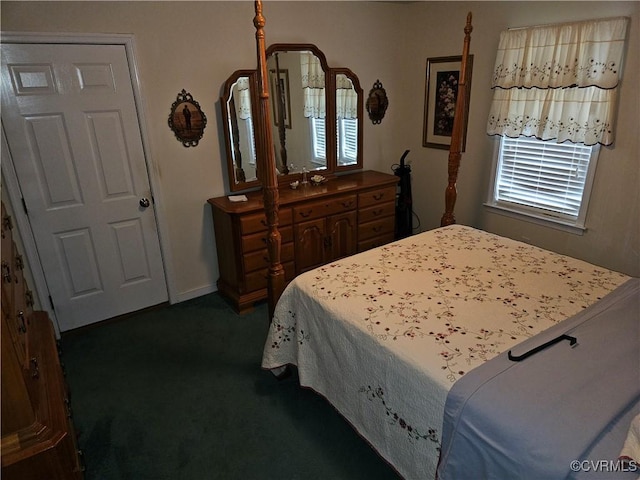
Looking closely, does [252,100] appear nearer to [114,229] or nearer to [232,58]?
[232,58]

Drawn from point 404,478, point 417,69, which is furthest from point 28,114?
Result: point 417,69

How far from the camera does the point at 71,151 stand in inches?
105

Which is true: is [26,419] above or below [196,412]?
above

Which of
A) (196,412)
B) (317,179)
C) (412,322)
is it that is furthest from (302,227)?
(412,322)

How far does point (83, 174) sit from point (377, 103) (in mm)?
2739

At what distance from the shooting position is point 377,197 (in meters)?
3.77

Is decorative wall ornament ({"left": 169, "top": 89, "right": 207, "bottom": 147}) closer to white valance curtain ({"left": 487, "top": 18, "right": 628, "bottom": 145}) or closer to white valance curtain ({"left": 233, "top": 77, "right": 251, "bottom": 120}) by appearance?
white valance curtain ({"left": 233, "top": 77, "right": 251, "bottom": 120})

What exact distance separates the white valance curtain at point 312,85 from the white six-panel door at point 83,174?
1.42 metres

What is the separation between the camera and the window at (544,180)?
9.50ft

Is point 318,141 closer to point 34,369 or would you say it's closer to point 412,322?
point 412,322

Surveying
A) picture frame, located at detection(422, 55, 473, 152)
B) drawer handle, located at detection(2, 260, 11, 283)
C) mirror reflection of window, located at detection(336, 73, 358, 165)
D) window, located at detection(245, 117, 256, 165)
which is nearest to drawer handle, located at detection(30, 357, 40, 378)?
drawer handle, located at detection(2, 260, 11, 283)

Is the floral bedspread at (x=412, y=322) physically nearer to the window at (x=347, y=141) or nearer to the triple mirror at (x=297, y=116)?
the triple mirror at (x=297, y=116)

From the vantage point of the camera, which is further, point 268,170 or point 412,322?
point 268,170

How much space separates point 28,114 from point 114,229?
90 centimetres
